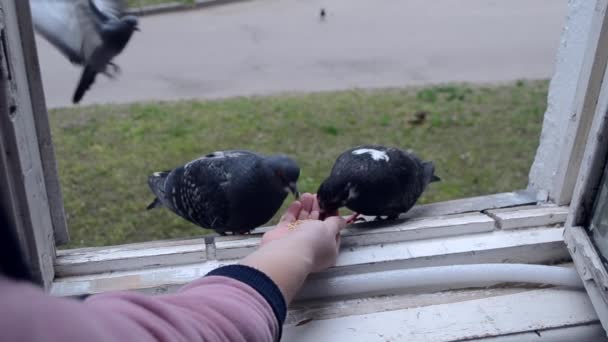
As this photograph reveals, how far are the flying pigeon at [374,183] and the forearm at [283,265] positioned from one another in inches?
19.5

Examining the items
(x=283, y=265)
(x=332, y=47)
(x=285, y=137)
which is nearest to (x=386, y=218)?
(x=283, y=265)

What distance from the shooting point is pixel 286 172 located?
159 cm

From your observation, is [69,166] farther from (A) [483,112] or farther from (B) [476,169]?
(A) [483,112]

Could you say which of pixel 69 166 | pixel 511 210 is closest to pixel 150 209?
pixel 69 166

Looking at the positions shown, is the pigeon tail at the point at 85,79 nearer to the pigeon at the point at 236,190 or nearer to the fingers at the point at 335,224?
the pigeon at the point at 236,190

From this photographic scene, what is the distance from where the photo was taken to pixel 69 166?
8.44 feet

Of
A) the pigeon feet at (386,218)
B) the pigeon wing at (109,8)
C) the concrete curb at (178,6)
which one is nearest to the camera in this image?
the pigeon feet at (386,218)

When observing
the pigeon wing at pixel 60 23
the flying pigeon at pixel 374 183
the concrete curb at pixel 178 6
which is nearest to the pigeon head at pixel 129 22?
the pigeon wing at pixel 60 23

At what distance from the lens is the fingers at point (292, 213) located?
1174 mm

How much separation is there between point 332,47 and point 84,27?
3475mm

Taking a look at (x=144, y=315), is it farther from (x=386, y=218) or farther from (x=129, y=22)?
(x=129, y=22)

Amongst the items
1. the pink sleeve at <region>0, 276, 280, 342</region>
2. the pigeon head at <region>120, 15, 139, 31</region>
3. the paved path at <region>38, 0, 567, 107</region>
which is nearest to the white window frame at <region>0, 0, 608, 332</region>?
the pink sleeve at <region>0, 276, 280, 342</region>

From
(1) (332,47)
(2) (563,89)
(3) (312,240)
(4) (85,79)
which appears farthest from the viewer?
(1) (332,47)

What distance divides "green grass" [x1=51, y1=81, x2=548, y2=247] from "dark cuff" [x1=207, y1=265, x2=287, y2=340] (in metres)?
1.26
